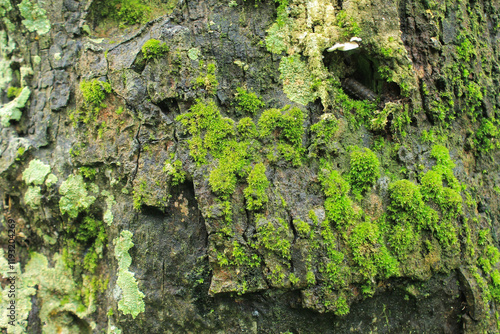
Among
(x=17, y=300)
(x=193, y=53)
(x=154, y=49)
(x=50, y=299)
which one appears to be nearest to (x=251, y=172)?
(x=193, y=53)

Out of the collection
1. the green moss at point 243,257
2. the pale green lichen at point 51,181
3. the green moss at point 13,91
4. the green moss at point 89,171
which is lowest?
the green moss at point 243,257

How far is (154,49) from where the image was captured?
3.09m

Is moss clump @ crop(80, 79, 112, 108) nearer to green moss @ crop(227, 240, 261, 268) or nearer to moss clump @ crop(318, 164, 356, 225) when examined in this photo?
green moss @ crop(227, 240, 261, 268)

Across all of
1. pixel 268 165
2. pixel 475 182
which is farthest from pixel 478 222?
pixel 268 165

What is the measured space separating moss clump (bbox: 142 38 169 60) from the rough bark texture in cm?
1

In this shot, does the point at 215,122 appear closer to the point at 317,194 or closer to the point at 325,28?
the point at 317,194

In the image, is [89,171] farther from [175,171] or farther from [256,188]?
[256,188]

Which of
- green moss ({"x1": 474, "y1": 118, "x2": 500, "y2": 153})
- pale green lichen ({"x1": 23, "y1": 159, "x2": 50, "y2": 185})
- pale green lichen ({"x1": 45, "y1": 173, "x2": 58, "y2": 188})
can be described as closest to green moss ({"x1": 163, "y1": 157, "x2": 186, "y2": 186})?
pale green lichen ({"x1": 45, "y1": 173, "x2": 58, "y2": 188})

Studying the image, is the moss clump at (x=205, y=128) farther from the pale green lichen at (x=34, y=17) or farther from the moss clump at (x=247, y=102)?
the pale green lichen at (x=34, y=17)

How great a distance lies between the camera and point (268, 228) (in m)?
2.78

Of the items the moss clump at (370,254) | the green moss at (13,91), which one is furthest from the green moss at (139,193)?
the green moss at (13,91)

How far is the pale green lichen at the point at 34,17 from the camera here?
3834 mm

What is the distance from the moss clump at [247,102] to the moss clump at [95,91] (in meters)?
1.30

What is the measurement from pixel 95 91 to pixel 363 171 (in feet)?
9.17
